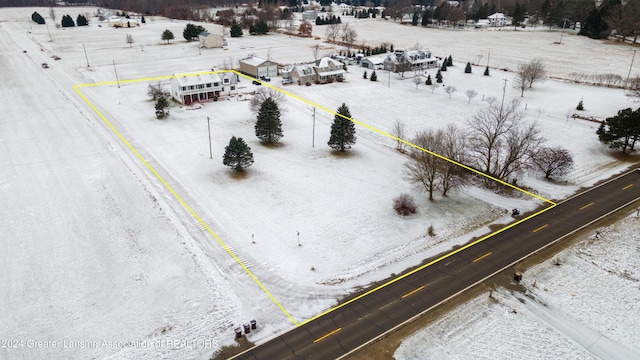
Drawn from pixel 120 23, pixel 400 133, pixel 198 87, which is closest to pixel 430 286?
pixel 400 133

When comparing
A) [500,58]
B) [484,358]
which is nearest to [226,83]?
[484,358]

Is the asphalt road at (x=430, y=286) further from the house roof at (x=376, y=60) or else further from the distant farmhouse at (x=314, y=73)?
the house roof at (x=376, y=60)

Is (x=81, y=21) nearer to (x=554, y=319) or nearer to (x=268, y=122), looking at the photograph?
(x=268, y=122)

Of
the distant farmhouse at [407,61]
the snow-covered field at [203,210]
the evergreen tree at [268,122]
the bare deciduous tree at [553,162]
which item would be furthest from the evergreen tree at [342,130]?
the distant farmhouse at [407,61]

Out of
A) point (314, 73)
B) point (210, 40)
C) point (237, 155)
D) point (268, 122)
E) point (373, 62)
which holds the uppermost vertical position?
point (210, 40)

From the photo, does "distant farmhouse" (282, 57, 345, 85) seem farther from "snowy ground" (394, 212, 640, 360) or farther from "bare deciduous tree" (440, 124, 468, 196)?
"snowy ground" (394, 212, 640, 360)
